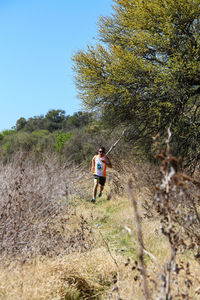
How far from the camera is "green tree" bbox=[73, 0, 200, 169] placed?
38.1ft

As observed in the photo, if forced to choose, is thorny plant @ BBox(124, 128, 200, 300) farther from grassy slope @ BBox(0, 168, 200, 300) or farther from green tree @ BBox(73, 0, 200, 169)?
green tree @ BBox(73, 0, 200, 169)

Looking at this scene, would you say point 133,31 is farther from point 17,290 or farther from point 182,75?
point 17,290

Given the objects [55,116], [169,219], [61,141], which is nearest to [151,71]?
[169,219]

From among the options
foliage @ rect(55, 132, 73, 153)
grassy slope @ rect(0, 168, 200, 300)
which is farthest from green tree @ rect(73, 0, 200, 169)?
foliage @ rect(55, 132, 73, 153)

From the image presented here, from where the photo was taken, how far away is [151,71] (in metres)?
12.3

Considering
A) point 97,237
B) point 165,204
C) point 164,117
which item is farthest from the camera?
point 164,117

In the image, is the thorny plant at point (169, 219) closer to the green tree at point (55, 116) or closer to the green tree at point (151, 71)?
the green tree at point (151, 71)

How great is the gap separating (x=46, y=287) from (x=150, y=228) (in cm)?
353

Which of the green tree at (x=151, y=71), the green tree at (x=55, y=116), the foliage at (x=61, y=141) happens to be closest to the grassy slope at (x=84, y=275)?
the green tree at (x=151, y=71)

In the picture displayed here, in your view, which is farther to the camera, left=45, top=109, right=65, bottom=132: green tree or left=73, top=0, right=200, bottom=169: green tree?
left=45, top=109, right=65, bottom=132: green tree

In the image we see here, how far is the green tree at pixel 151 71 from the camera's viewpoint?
38.1 feet

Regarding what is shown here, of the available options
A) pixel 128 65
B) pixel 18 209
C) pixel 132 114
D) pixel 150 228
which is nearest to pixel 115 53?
pixel 128 65

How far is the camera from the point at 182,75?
1159cm

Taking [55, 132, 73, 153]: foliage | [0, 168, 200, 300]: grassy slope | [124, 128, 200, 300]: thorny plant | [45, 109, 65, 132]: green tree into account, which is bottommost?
[0, 168, 200, 300]: grassy slope
